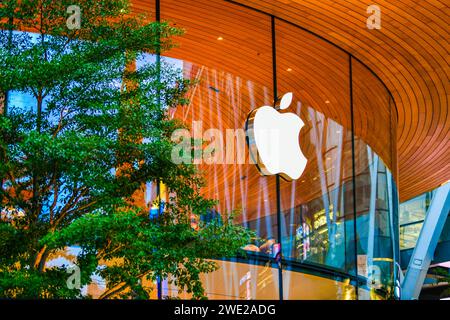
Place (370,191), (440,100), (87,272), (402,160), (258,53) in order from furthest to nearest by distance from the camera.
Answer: (402,160) < (440,100) < (370,191) < (258,53) < (87,272)

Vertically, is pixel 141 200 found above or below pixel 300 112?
below

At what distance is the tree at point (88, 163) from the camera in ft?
22.3

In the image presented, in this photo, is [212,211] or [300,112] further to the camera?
[300,112]

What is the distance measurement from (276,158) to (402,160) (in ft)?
36.5

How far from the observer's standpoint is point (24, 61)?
699 cm

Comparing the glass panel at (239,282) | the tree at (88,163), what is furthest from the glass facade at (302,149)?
the tree at (88,163)

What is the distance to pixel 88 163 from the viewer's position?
7.10 metres

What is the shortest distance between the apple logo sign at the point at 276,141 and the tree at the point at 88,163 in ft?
7.86

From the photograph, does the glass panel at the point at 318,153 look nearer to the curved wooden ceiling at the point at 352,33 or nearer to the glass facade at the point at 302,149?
the glass facade at the point at 302,149

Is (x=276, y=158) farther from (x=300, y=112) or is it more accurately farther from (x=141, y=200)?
(x=141, y=200)

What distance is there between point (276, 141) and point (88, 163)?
404cm

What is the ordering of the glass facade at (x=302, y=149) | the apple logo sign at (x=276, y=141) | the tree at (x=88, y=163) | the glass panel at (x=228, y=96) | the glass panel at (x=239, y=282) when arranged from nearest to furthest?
the tree at (x=88, y=163) < the glass panel at (x=239, y=282) < the glass panel at (x=228, y=96) < the glass facade at (x=302, y=149) < the apple logo sign at (x=276, y=141)
